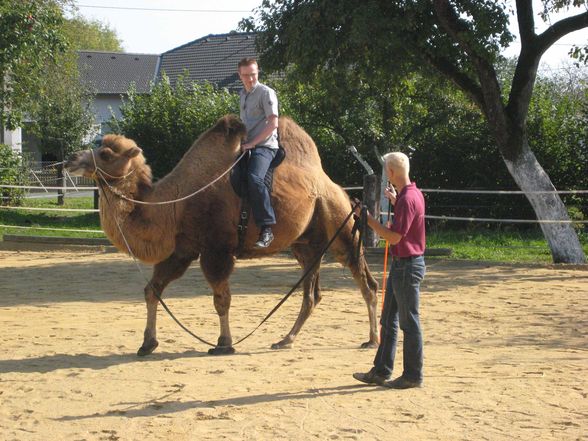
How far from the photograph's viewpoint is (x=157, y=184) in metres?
8.18

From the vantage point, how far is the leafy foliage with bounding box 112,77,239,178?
896 inches

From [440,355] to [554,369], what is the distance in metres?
1.03

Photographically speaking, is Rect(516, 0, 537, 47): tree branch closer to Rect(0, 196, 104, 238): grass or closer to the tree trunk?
the tree trunk

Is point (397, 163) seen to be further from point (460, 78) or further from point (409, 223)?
point (460, 78)

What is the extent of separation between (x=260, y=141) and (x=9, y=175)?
17.1 metres

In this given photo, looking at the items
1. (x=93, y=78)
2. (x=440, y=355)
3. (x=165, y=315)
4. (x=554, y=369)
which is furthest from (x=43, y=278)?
(x=93, y=78)

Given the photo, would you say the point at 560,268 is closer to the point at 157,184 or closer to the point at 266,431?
the point at 157,184

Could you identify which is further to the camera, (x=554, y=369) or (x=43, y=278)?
(x=43, y=278)

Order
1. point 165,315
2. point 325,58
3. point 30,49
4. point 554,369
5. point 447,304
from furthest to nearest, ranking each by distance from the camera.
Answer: point 30,49
point 325,58
point 447,304
point 165,315
point 554,369

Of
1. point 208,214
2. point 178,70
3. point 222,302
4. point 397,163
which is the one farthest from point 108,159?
point 178,70

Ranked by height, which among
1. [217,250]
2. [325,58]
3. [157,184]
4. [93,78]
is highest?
[93,78]

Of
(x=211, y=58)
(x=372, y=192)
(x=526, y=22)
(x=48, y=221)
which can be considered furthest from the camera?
(x=211, y=58)

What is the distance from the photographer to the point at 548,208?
16000 mm

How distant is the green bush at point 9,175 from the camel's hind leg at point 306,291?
51.5 ft
